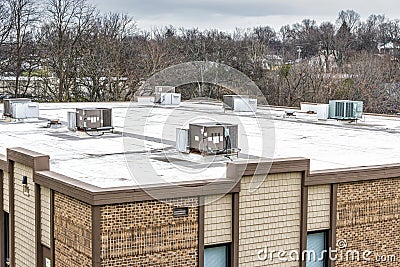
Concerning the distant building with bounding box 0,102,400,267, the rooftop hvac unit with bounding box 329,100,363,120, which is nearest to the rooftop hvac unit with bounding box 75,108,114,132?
the distant building with bounding box 0,102,400,267

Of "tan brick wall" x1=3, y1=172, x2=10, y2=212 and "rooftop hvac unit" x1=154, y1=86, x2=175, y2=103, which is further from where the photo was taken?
"rooftop hvac unit" x1=154, y1=86, x2=175, y2=103

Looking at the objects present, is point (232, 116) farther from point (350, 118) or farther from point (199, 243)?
point (199, 243)

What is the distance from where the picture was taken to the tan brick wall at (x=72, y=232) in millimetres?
13501

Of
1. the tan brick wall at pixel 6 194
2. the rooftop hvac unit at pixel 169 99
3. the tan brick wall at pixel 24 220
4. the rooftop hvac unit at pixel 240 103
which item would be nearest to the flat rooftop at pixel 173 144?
the rooftop hvac unit at pixel 240 103

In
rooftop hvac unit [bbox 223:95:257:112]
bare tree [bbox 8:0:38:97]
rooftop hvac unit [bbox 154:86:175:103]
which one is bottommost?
rooftop hvac unit [bbox 223:95:257:112]

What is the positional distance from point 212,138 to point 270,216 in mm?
3112

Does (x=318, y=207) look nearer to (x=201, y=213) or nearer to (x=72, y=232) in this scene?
(x=201, y=213)

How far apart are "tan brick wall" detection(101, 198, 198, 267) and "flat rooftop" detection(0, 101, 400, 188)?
1031 millimetres

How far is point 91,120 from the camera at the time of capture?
23.9 m

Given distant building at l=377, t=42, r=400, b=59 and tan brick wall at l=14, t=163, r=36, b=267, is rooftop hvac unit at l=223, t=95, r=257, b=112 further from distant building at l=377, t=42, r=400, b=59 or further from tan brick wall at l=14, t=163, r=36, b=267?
distant building at l=377, t=42, r=400, b=59

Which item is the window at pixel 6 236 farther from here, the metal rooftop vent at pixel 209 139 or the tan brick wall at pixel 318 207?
the tan brick wall at pixel 318 207

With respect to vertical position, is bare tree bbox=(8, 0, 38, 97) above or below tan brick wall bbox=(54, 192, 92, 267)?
above

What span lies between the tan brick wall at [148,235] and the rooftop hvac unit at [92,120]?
10415mm

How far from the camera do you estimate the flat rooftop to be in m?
16.6
